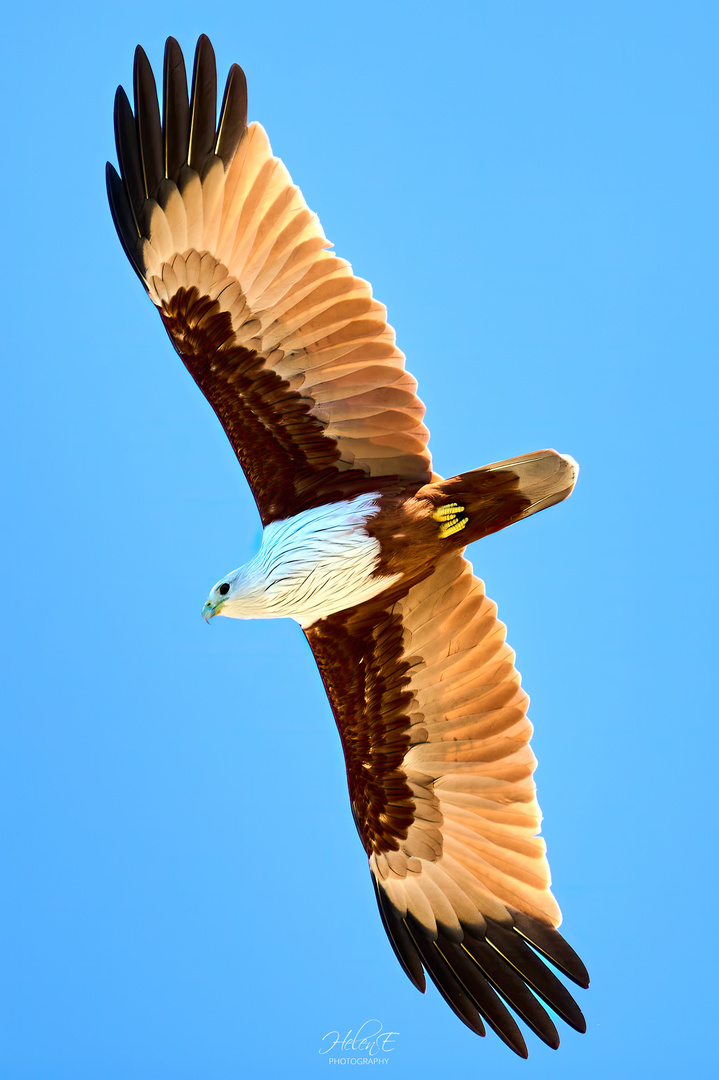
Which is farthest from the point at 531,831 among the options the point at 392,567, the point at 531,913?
the point at 392,567

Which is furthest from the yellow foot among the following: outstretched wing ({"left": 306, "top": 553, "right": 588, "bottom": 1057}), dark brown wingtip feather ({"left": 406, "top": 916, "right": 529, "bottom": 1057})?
dark brown wingtip feather ({"left": 406, "top": 916, "right": 529, "bottom": 1057})

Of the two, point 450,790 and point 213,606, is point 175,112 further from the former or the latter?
point 450,790

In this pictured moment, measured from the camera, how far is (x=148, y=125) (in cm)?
588

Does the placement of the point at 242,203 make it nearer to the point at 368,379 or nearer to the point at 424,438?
the point at 368,379

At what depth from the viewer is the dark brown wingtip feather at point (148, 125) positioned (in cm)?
580

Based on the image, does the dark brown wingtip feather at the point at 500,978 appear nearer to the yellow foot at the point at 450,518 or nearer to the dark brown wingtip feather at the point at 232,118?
the yellow foot at the point at 450,518

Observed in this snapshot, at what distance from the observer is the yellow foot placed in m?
5.94

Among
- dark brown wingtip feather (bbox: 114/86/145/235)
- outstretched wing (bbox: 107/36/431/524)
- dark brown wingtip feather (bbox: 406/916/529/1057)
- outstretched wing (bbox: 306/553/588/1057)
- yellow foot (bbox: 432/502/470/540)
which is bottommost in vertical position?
dark brown wingtip feather (bbox: 406/916/529/1057)

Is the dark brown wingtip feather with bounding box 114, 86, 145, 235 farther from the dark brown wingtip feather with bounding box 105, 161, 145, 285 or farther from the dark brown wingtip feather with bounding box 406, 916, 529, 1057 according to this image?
the dark brown wingtip feather with bounding box 406, 916, 529, 1057

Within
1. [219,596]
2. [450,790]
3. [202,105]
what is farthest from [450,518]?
[202,105]

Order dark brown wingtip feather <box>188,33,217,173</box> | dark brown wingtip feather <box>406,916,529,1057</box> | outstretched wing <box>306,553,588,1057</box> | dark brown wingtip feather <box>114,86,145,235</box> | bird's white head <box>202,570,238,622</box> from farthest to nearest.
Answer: outstretched wing <box>306,553,588,1057</box> → dark brown wingtip feather <box>406,916,529,1057</box> → bird's white head <box>202,570,238,622</box> → dark brown wingtip feather <box>114,86,145,235</box> → dark brown wingtip feather <box>188,33,217,173</box>

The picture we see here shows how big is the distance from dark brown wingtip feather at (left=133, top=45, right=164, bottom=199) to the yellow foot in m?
2.20

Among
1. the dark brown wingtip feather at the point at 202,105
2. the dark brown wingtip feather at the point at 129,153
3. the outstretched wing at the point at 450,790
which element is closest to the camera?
the dark brown wingtip feather at the point at 202,105

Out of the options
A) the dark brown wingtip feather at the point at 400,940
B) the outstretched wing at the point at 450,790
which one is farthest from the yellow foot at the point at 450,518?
the dark brown wingtip feather at the point at 400,940
